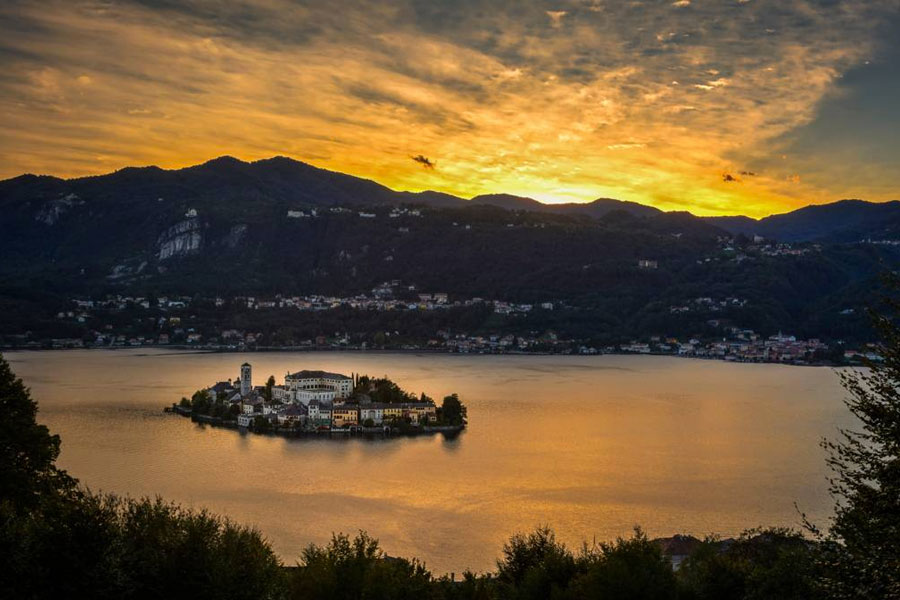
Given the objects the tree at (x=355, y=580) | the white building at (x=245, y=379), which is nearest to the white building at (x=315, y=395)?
the white building at (x=245, y=379)

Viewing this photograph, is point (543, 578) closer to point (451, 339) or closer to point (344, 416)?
point (344, 416)

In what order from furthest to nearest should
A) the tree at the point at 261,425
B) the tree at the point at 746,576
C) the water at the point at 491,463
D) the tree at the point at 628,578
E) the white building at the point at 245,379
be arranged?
the white building at the point at 245,379
the tree at the point at 261,425
the water at the point at 491,463
the tree at the point at 746,576
the tree at the point at 628,578

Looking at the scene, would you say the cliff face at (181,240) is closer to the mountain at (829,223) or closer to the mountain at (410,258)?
the mountain at (410,258)

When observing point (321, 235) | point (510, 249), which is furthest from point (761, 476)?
point (321, 235)

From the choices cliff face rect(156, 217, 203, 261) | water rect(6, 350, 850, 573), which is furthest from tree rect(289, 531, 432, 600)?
cliff face rect(156, 217, 203, 261)

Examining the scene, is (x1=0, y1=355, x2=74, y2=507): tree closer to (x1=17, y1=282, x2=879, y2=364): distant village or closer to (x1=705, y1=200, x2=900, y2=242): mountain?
(x1=17, y1=282, x2=879, y2=364): distant village

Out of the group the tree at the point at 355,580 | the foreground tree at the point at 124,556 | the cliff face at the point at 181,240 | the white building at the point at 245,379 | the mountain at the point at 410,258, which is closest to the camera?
the foreground tree at the point at 124,556
